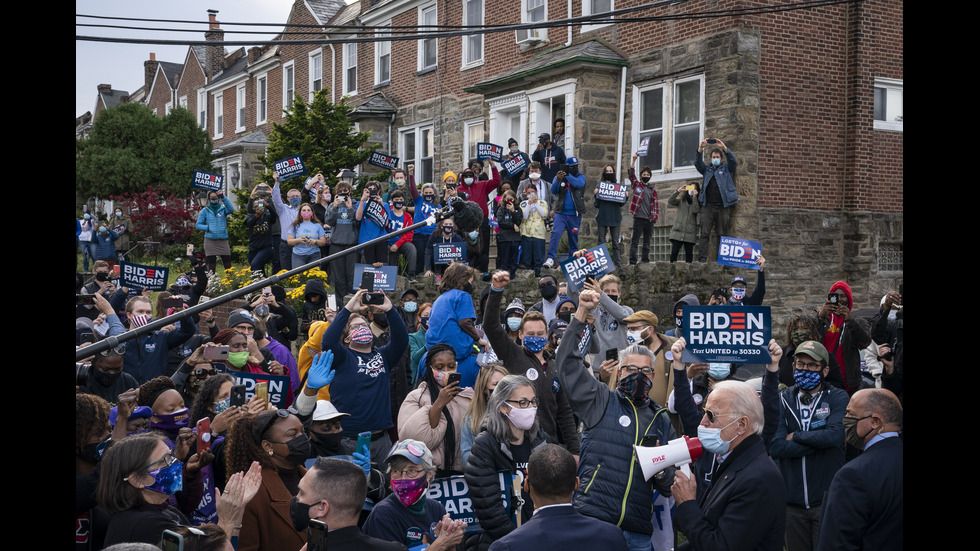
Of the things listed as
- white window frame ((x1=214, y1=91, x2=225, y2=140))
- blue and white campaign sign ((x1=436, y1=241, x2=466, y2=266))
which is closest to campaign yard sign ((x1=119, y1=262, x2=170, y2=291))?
blue and white campaign sign ((x1=436, y1=241, x2=466, y2=266))

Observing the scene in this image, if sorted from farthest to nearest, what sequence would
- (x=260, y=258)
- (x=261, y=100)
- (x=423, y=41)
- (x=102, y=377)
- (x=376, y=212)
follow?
(x=261, y=100) < (x=423, y=41) < (x=260, y=258) < (x=376, y=212) < (x=102, y=377)

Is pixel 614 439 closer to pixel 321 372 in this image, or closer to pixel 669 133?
pixel 321 372

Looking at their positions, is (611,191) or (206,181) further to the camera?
(206,181)

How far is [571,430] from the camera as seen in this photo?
739cm

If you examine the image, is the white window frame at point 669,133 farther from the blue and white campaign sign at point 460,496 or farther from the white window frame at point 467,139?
the blue and white campaign sign at point 460,496

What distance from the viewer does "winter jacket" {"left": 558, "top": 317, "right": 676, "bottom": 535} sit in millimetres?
5371

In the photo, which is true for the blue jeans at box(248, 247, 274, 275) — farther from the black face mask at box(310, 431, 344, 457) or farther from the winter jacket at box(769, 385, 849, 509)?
the winter jacket at box(769, 385, 849, 509)

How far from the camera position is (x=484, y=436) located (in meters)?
5.64

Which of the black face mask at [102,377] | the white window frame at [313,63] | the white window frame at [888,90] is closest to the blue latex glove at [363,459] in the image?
the black face mask at [102,377]

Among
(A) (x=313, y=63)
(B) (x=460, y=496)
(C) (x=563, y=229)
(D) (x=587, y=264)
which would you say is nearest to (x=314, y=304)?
(D) (x=587, y=264)

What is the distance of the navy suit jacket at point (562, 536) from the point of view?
4.08 metres

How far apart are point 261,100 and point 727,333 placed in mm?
35128

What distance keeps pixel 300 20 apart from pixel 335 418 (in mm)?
32329

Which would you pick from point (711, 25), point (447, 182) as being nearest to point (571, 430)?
point (447, 182)
